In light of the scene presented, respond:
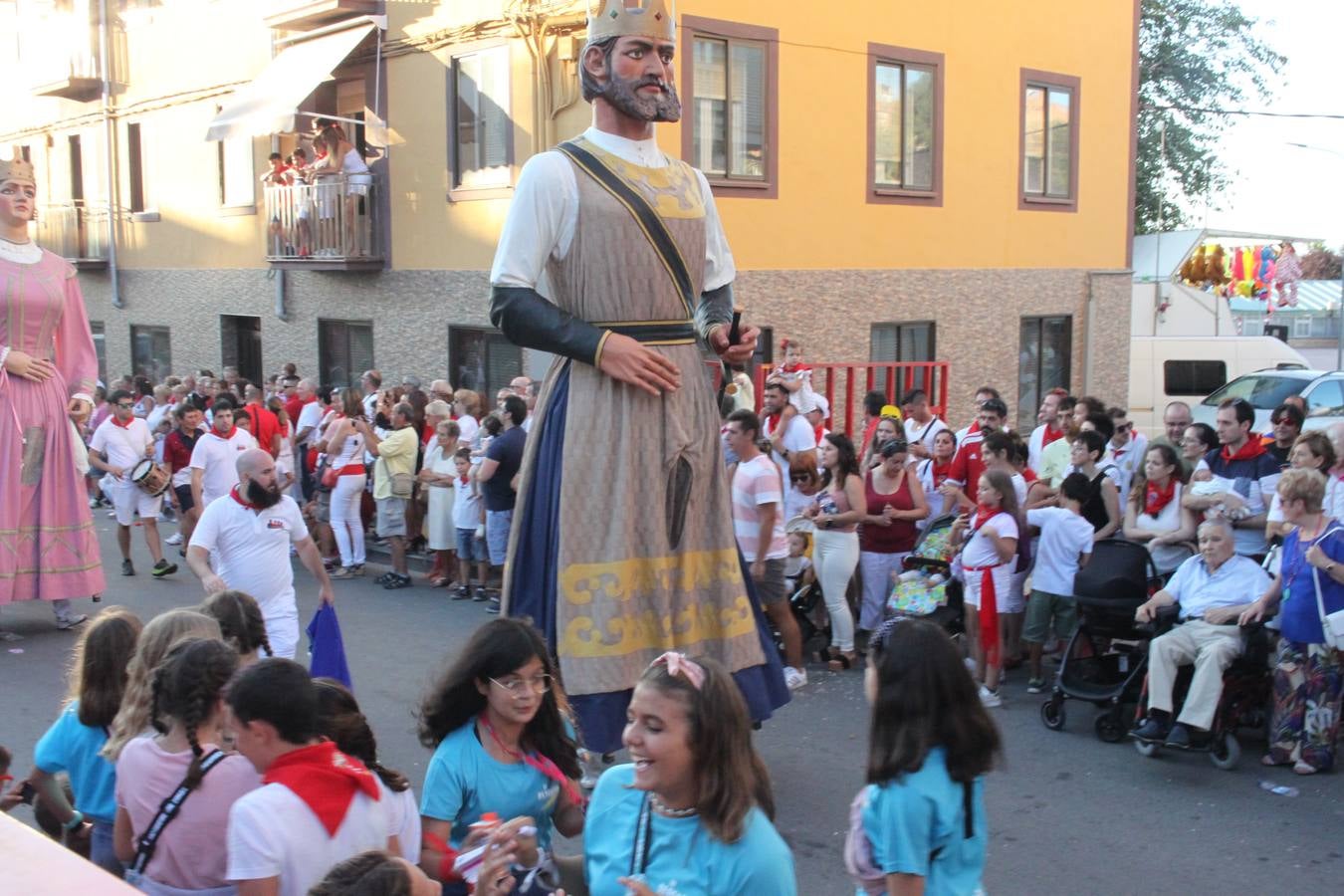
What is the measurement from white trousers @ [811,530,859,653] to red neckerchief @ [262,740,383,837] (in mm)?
5850

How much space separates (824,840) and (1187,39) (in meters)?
29.7

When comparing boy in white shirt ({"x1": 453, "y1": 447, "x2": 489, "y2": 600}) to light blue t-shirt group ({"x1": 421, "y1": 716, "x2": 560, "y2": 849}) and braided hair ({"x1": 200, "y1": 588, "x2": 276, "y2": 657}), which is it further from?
light blue t-shirt group ({"x1": 421, "y1": 716, "x2": 560, "y2": 849})

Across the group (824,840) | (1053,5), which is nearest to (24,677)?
(824,840)

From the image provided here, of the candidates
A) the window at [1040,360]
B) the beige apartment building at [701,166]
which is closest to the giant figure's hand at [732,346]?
the beige apartment building at [701,166]

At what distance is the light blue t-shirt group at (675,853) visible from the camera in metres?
2.81

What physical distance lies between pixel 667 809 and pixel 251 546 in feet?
15.5

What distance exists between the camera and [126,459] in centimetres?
1256

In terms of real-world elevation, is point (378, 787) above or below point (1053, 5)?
below

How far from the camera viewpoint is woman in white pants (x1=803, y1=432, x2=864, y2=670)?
8.77 meters

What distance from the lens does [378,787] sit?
3.16 m

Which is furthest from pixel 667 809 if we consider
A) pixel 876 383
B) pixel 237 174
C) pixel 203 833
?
pixel 237 174

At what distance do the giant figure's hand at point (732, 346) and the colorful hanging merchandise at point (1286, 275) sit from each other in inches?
882

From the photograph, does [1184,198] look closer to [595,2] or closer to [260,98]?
[260,98]

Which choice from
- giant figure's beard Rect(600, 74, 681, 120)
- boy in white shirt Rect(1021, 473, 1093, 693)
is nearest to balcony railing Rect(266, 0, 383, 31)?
boy in white shirt Rect(1021, 473, 1093, 693)
